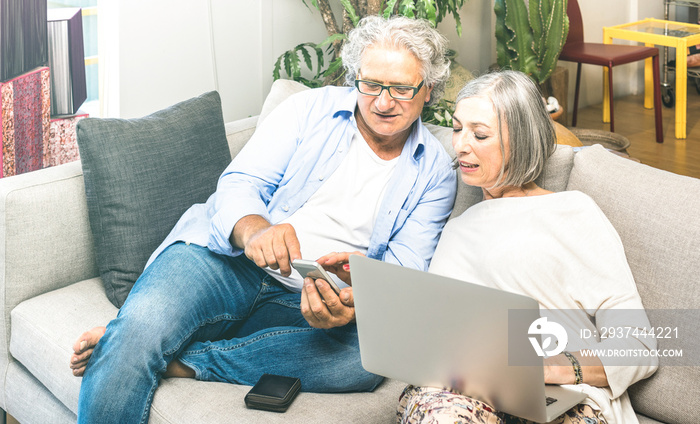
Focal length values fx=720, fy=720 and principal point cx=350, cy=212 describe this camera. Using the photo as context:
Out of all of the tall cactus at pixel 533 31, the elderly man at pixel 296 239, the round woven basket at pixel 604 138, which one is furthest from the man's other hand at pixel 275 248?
the tall cactus at pixel 533 31

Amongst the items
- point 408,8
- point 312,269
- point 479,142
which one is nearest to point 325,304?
point 312,269

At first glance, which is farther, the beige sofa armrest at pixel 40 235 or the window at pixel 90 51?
the window at pixel 90 51

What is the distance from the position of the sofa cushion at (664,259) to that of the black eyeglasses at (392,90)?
0.50m

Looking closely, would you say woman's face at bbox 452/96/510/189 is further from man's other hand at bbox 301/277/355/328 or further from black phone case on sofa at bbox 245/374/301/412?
black phone case on sofa at bbox 245/374/301/412

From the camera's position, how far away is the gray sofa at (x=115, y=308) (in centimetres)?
137

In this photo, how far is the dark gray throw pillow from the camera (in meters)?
1.82

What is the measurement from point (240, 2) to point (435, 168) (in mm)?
1608

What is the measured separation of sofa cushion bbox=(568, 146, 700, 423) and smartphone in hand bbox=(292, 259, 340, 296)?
0.59m

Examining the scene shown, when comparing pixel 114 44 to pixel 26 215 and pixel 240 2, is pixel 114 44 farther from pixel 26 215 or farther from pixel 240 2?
pixel 26 215

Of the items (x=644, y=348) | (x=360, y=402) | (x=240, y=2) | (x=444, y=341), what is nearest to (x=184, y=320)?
(x=360, y=402)

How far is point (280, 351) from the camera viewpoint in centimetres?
157

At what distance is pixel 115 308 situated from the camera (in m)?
1.83

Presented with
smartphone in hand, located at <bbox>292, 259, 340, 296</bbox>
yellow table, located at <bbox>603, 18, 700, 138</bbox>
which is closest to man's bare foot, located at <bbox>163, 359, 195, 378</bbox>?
smartphone in hand, located at <bbox>292, 259, 340, 296</bbox>

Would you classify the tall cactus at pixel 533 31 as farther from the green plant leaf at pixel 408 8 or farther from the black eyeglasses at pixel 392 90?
the black eyeglasses at pixel 392 90
